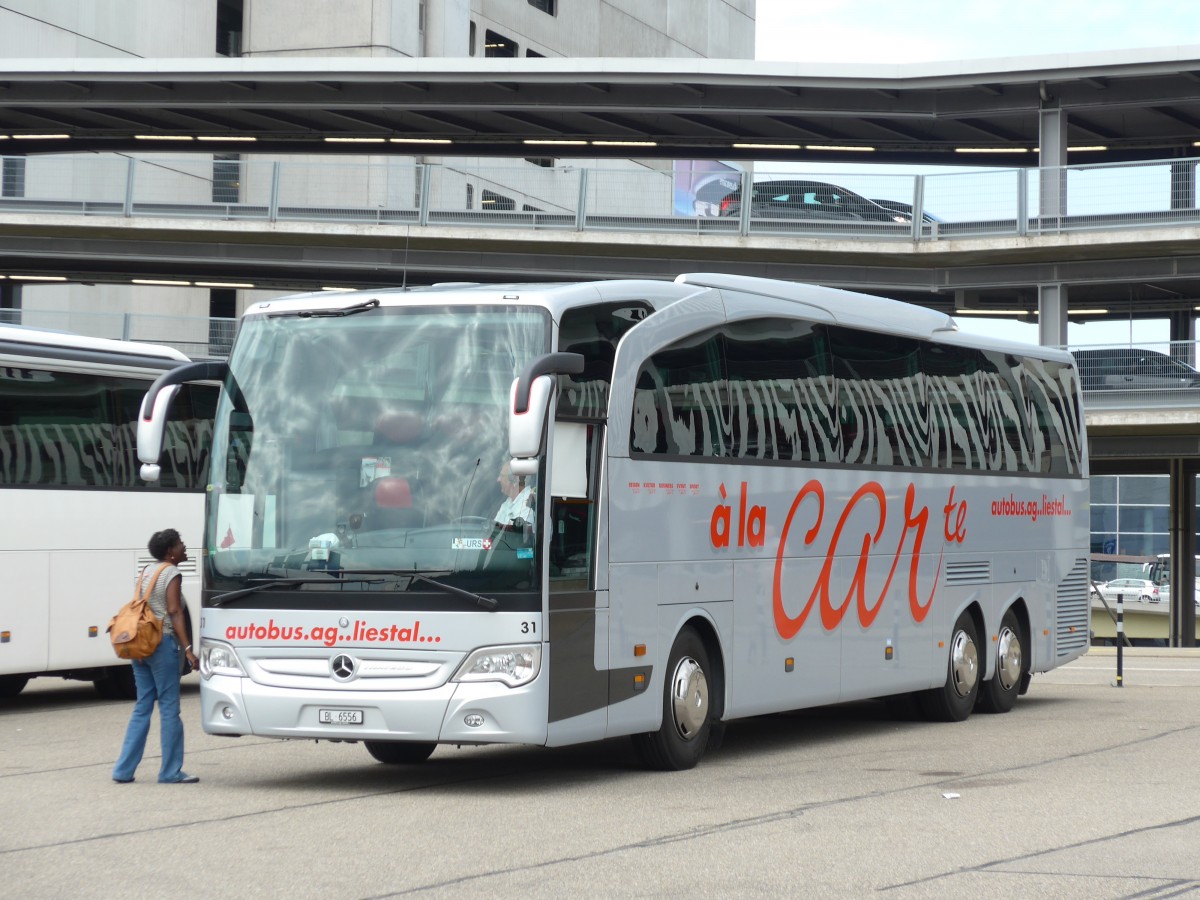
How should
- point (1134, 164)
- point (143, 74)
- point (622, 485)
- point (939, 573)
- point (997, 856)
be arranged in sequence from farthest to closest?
point (143, 74) < point (1134, 164) < point (939, 573) < point (622, 485) < point (997, 856)

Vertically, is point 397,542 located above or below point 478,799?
above

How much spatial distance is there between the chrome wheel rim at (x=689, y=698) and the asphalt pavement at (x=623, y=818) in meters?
0.40

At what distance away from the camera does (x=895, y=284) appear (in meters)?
38.7

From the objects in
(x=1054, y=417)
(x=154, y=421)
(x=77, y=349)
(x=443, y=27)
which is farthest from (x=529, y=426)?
(x=443, y=27)

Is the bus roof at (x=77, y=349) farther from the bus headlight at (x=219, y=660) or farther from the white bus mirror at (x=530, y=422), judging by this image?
the white bus mirror at (x=530, y=422)

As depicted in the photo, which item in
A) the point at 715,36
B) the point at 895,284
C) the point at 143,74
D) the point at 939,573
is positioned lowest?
the point at 939,573

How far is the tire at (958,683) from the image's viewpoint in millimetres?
17828

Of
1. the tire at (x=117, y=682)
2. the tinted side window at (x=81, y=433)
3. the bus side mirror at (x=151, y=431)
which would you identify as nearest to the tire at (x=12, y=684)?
the tire at (x=117, y=682)

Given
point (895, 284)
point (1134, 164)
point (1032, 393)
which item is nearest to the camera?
point (1032, 393)

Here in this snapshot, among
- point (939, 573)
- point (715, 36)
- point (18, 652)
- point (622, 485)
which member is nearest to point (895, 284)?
point (939, 573)

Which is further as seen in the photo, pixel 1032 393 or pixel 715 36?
pixel 715 36

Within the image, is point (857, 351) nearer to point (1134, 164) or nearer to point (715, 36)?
point (1134, 164)

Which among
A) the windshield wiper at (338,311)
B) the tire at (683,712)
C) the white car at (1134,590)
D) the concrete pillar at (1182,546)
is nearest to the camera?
the windshield wiper at (338,311)

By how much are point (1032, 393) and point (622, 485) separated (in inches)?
330
